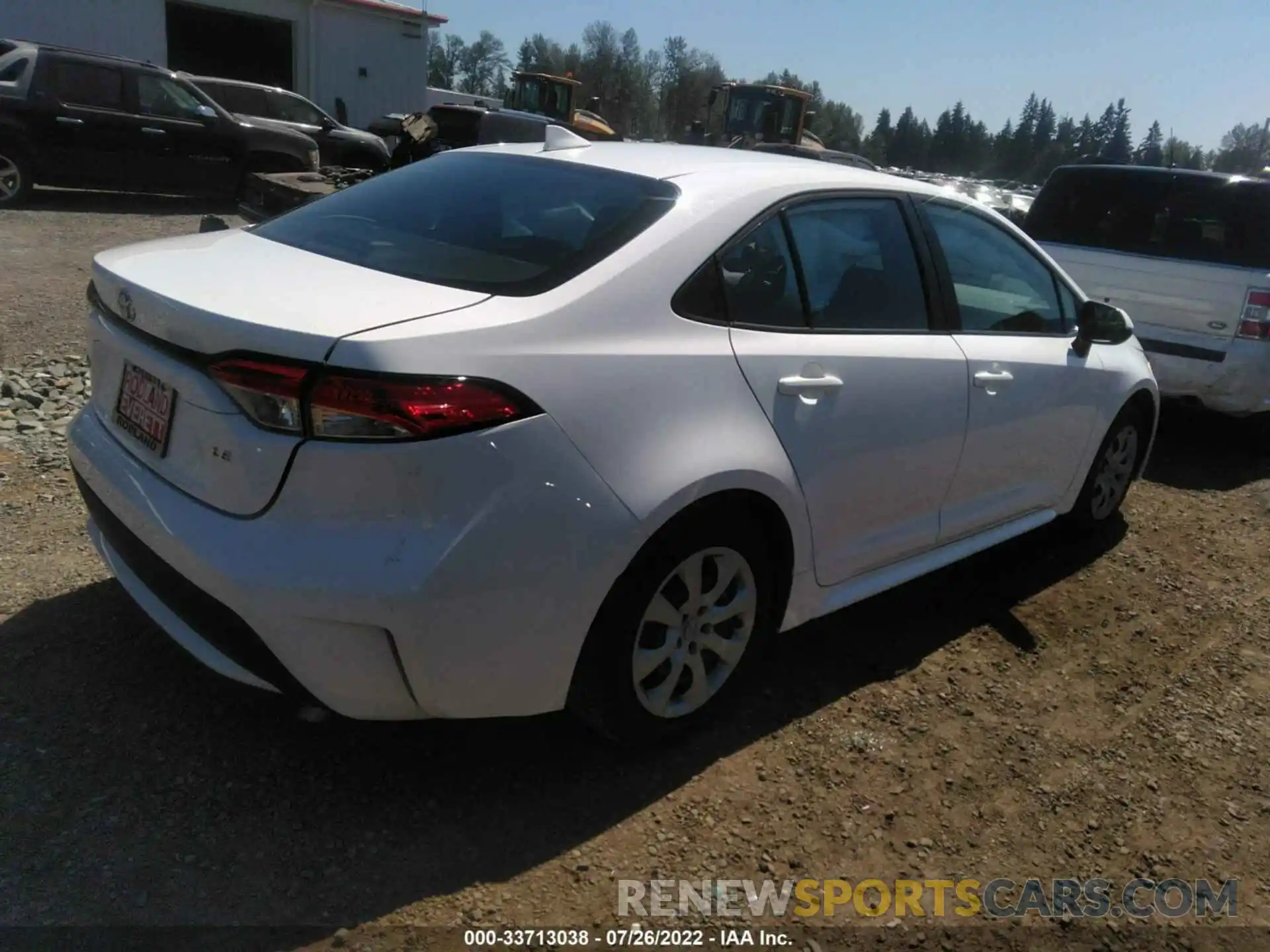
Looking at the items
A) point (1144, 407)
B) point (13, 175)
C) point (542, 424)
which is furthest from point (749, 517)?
point (13, 175)

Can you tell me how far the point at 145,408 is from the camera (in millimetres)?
2652

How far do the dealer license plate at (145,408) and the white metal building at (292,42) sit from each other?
23476 millimetres

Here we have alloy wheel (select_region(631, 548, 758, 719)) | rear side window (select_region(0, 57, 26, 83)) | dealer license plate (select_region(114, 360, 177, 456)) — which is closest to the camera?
dealer license plate (select_region(114, 360, 177, 456))

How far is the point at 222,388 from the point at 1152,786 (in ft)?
9.10

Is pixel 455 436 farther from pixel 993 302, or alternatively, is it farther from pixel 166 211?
A: pixel 166 211

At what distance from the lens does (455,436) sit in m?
2.26

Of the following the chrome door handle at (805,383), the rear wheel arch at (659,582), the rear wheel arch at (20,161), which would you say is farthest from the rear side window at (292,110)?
the rear wheel arch at (659,582)

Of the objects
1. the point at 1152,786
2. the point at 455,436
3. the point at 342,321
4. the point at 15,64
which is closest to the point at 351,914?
the point at 455,436

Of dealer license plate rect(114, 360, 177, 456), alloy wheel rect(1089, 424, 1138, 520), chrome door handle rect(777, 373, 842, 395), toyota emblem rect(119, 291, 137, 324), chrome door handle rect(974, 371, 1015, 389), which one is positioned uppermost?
toyota emblem rect(119, 291, 137, 324)

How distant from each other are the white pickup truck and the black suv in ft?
35.3

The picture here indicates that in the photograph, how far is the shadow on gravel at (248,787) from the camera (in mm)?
2367

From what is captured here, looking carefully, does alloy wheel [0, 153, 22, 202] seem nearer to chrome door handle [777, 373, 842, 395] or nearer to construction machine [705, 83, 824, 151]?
chrome door handle [777, 373, 842, 395]

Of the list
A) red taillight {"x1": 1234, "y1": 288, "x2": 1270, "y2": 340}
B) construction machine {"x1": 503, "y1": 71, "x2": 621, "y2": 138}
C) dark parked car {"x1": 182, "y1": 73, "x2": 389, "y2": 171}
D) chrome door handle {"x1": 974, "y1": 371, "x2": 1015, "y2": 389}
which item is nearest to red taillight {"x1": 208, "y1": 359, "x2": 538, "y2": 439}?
chrome door handle {"x1": 974, "y1": 371, "x2": 1015, "y2": 389}

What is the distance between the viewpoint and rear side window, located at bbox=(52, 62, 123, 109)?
40.7 ft
